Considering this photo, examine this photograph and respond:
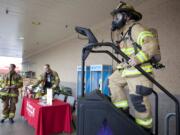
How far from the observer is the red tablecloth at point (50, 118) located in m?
3.40

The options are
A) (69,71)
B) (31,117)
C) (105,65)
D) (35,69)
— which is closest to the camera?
(31,117)

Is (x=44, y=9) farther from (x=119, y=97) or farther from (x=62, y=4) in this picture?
(x=119, y=97)

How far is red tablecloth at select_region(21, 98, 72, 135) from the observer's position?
11.2 feet

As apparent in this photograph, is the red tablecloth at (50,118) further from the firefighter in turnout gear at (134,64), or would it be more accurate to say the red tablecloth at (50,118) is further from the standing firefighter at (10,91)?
the firefighter in turnout gear at (134,64)

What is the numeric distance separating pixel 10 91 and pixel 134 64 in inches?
167

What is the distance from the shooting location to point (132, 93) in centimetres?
164

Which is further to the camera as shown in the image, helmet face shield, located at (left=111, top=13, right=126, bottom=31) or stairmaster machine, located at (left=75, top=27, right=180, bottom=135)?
helmet face shield, located at (left=111, top=13, right=126, bottom=31)

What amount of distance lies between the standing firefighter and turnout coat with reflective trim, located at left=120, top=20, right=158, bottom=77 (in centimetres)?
391

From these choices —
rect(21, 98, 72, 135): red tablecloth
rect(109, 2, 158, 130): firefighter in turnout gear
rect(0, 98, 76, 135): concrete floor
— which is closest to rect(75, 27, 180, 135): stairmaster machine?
rect(109, 2, 158, 130): firefighter in turnout gear

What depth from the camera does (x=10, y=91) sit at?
189 inches

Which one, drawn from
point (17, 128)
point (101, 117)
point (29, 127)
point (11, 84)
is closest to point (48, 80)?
point (11, 84)

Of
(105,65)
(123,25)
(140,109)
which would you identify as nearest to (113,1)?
(105,65)

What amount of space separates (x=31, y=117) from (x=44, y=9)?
281cm

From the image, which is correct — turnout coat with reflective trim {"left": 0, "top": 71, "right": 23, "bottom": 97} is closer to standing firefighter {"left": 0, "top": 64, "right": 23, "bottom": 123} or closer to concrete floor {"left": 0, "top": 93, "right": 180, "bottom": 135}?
standing firefighter {"left": 0, "top": 64, "right": 23, "bottom": 123}
